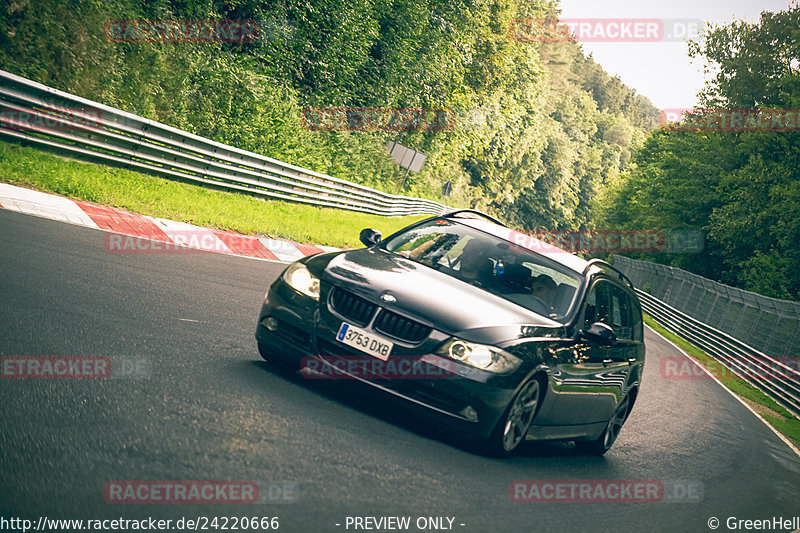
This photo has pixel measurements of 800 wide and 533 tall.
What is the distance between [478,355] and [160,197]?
35.7ft

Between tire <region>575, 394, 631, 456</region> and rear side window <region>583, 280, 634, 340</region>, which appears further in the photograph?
tire <region>575, 394, 631, 456</region>

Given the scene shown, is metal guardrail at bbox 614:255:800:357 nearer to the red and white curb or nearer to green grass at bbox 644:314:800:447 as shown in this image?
green grass at bbox 644:314:800:447

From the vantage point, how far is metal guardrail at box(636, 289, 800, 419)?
1850cm

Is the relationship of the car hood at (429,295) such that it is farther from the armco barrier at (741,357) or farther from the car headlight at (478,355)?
the armco barrier at (741,357)

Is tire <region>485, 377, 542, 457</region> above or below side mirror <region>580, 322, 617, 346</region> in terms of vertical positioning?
A: below

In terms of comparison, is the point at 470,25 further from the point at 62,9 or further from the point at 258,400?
the point at 258,400

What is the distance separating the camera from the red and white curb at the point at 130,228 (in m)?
10.8

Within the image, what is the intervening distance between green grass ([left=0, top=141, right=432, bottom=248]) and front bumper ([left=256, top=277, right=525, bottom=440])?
26.6ft

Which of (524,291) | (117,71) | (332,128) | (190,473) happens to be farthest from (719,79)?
(190,473)

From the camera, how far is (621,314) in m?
7.95

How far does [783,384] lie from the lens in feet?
62.6

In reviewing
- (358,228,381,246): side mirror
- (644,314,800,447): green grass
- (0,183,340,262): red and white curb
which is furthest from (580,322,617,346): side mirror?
(644,314,800,447): green grass

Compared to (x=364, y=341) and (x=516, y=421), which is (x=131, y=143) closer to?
(x=364, y=341)

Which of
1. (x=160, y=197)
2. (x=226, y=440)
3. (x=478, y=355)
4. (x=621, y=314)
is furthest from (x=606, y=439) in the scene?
(x=160, y=197)
